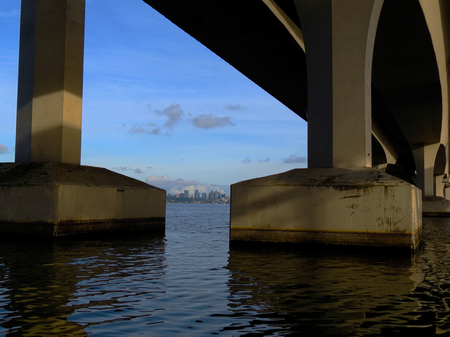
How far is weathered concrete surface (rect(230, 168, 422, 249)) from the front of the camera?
1383 centimetres

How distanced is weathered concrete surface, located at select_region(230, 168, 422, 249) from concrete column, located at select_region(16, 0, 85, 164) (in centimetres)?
845

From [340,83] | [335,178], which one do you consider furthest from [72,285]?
[340,83]

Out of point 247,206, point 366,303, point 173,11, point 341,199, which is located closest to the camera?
point 366,303

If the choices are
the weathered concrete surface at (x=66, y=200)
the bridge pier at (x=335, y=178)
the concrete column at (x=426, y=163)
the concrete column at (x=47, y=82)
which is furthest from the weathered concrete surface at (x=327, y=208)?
the concrete column at (x=426, y=163)

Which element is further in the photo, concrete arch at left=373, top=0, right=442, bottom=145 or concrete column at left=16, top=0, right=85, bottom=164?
concrete arch at left=373, top=0, right=442, bottom=145

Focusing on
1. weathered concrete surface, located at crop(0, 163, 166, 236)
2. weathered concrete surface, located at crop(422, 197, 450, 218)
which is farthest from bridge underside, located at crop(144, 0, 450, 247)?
weathered concrete surface, located at crop(422, 197, 450, 218)

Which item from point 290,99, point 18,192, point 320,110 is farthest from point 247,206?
point 290,99

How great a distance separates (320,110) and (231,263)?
697cm

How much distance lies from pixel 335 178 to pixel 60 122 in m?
11.5

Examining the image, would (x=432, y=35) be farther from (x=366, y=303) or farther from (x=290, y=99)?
(x=366, y=303)

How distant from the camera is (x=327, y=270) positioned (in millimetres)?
10609

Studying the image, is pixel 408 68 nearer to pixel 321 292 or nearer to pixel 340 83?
pixel 340 83

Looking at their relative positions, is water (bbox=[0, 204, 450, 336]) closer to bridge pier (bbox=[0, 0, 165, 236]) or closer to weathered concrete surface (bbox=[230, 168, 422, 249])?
weathered concrete surface (bbox=[230, 168, 422, 249])

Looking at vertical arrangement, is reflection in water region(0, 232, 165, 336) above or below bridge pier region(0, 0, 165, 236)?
below
